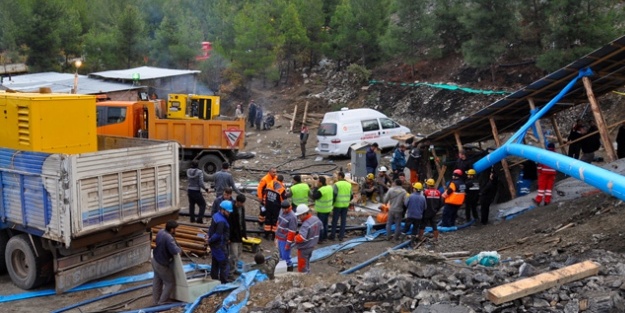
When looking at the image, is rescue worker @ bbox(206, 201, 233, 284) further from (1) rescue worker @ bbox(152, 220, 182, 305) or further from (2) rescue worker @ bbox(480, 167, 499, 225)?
(2) rescue worker @ bbox(480, 167, 499, 225)

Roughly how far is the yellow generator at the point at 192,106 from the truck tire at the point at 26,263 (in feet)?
30.6

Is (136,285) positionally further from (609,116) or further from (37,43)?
(37,43)

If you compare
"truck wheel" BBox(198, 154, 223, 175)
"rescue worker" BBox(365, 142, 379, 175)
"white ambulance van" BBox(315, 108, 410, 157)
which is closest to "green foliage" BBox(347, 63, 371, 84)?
"white ambulance van" BBox(315, 108, 410, 157)

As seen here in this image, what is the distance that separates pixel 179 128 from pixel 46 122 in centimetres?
797

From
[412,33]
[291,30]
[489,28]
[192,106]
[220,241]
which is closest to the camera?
[220,241]

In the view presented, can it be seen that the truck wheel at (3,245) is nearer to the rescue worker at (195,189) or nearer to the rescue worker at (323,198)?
the rescue worker at (195,189)

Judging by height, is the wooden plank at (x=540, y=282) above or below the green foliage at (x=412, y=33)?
below

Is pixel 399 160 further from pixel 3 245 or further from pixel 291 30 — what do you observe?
pixel 291 30

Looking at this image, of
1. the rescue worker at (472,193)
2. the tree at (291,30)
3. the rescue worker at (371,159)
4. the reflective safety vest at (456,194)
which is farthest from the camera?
the tree at (291,30)

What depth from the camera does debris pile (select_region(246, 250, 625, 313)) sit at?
6.82 m

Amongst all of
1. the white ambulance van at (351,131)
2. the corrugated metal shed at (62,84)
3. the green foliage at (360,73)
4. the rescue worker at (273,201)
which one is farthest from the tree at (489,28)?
the rescue worker at (273,201)

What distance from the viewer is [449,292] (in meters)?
7.28

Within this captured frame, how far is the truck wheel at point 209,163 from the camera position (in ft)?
58.6

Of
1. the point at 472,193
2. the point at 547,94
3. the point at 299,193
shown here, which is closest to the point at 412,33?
the point at 547,94
